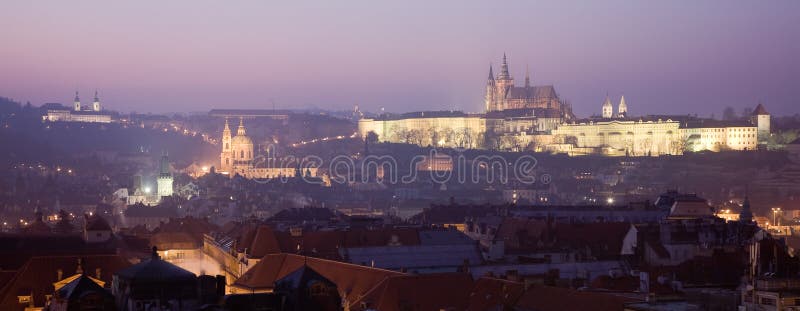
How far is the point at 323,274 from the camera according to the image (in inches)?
1636

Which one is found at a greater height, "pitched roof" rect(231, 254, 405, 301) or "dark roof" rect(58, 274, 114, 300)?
"dark roof" rect(58, 274, 114, 300)

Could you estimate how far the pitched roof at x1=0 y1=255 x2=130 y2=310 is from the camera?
37.2 m

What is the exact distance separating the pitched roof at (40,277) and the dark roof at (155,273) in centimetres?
789

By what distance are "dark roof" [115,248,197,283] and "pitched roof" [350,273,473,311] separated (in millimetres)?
8230

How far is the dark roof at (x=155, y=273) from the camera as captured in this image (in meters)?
28.7

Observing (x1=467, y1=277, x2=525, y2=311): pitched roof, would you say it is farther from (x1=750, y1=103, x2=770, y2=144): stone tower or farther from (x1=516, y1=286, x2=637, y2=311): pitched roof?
(x1=750, y1=103, x2=770, y2=144): stone tower

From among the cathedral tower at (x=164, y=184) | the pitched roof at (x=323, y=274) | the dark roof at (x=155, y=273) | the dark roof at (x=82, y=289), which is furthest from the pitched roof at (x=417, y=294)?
the cathedral tower at (x=164, y=184)

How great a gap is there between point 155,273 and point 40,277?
10.1 m

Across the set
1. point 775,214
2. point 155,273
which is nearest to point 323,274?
point 155,273

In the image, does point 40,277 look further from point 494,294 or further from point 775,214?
point 775,214

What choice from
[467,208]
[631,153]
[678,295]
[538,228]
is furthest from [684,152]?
[678,295]

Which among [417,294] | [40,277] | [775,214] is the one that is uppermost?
[40,277]

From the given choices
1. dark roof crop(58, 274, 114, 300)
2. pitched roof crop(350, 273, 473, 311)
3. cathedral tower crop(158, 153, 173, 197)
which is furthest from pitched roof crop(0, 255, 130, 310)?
cathedral tower crop(158, 153, 173, 197)

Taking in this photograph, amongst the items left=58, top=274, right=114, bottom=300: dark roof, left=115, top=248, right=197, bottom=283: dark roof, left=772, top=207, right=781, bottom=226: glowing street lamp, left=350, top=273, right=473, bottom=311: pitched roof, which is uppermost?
left=115, top=248, right=197, bottom=283: dark roof
